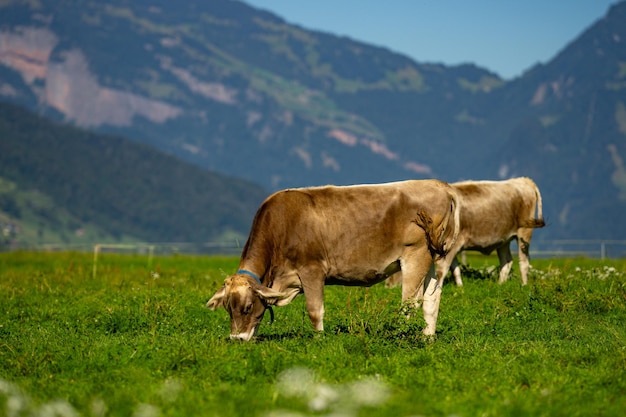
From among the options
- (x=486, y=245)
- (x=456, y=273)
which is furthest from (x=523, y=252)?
(x=456, y=273)

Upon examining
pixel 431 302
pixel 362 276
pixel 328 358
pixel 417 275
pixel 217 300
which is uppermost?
pixel 417 275

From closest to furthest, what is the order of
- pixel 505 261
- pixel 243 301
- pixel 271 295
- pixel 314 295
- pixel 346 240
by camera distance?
pixel 243 301, pixel 271 295, pixel 314 295, pixel 346 240, pixel 505 261

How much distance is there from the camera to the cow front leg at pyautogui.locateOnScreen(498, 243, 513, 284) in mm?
24531

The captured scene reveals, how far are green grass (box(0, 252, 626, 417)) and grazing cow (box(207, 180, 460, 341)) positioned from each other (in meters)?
0.67

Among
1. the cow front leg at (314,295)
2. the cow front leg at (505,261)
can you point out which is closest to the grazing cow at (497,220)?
the cow front leg at (505,261)

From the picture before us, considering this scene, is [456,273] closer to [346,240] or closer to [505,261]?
[505,261]

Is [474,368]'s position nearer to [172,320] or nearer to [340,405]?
[340,405]

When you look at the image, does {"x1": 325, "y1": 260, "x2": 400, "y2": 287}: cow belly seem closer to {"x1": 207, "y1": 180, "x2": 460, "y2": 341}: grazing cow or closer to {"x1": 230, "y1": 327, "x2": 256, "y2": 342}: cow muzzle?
{"x1": 207, "y1": 180, "x2": 460, "y2": 341}: grazing cow

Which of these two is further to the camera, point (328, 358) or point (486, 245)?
point (486, 245)

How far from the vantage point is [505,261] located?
985 inches

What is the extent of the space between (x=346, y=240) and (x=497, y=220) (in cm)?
1055

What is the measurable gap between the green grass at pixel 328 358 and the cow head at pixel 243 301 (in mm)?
340

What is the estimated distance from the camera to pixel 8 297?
21281 mm

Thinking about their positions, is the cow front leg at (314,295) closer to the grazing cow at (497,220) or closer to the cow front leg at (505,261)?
the grazing cow at (497,220)
